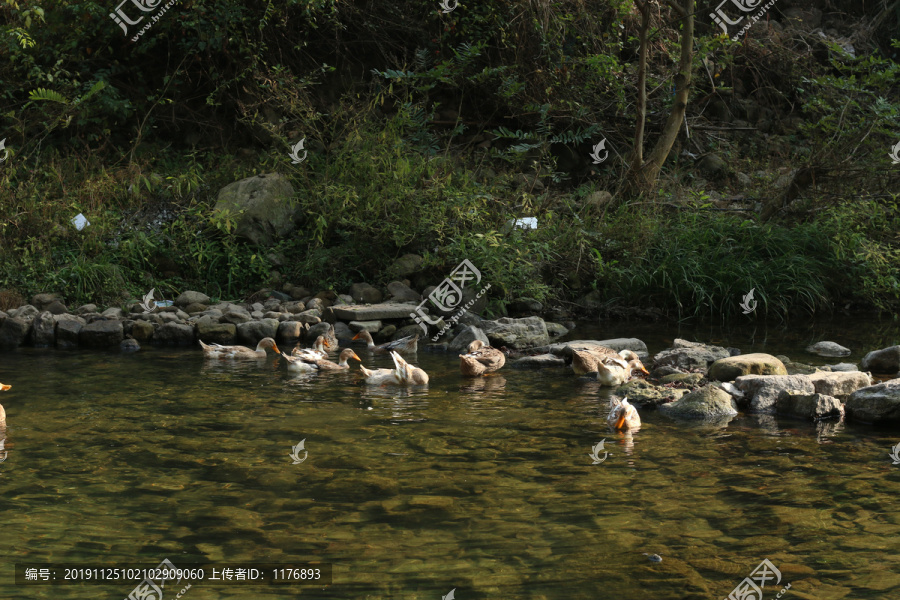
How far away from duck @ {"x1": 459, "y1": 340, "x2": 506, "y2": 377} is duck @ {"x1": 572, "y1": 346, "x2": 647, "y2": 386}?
743mm

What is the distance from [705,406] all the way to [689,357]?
179 cm

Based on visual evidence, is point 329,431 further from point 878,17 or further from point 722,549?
point 878,17

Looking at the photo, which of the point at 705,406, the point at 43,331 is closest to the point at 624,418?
the point at 705,406

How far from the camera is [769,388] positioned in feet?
21.6

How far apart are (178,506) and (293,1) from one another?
33.9 feet

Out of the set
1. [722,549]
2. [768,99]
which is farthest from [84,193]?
[768,99]
